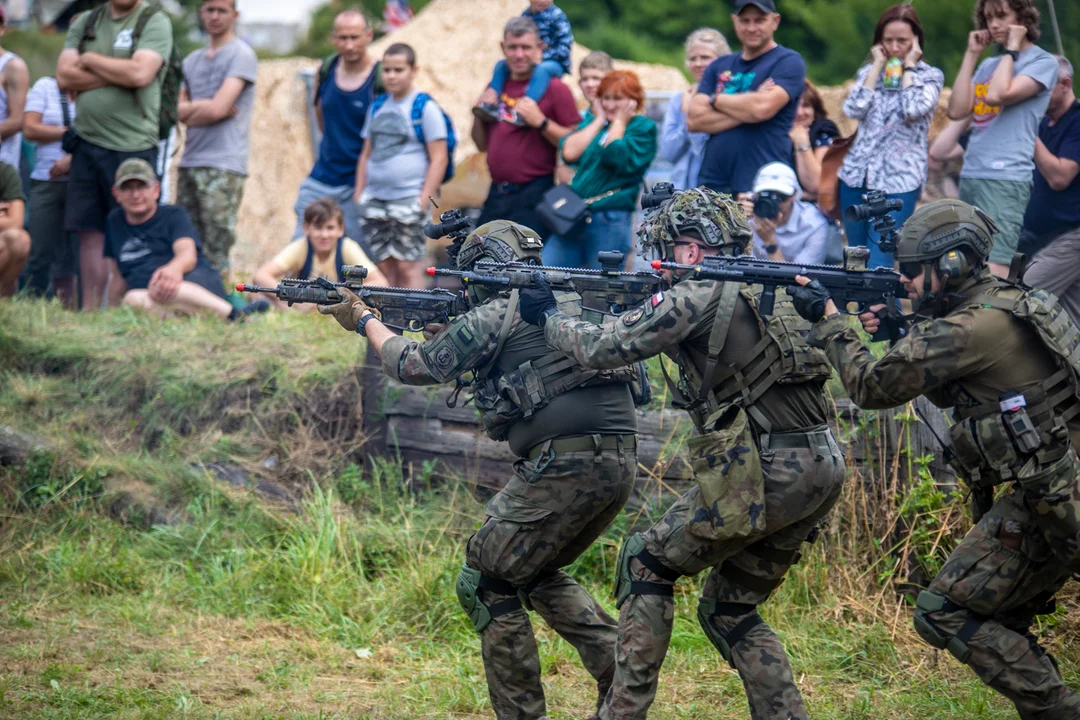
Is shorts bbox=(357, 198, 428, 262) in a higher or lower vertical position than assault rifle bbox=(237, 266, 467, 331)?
lower

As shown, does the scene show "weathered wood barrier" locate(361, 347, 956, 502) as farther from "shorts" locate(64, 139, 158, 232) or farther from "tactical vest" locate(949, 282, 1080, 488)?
"shorts" locate(64, 139, 158, 232)

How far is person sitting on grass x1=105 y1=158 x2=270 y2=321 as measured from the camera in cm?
912

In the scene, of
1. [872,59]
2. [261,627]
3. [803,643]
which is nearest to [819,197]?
[872,59]

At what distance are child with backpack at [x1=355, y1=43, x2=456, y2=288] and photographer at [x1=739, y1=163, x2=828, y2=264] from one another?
2.49m

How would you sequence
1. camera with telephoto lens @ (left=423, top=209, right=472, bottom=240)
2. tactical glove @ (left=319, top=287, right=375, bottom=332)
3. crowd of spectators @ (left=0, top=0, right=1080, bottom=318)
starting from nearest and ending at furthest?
camera with telephoto lens @ (left=423, top=209, right=472, bottom=240), tactical glove @ (left=319, top=287, right=375, bottom=332), crowd of spectators @ (left=0, top=0, right=1080, bottom=318)

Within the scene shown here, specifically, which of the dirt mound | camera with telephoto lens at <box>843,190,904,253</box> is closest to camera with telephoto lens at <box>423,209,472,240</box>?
camera with telephoto lens at <box>843,190,904,253</box>

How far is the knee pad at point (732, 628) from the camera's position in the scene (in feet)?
16.2

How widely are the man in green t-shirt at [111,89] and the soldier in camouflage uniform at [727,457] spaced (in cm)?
545

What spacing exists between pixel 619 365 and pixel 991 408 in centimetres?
140

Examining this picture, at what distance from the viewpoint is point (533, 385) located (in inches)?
204

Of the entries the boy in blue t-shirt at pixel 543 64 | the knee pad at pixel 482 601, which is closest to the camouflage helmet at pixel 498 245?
the knee pad at pixel 482 601

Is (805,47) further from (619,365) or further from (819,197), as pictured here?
(619,365)

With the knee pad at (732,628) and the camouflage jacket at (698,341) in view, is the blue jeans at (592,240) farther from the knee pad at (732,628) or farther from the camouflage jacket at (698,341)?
the knee pad at (732,628)

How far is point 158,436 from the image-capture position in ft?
27.5
